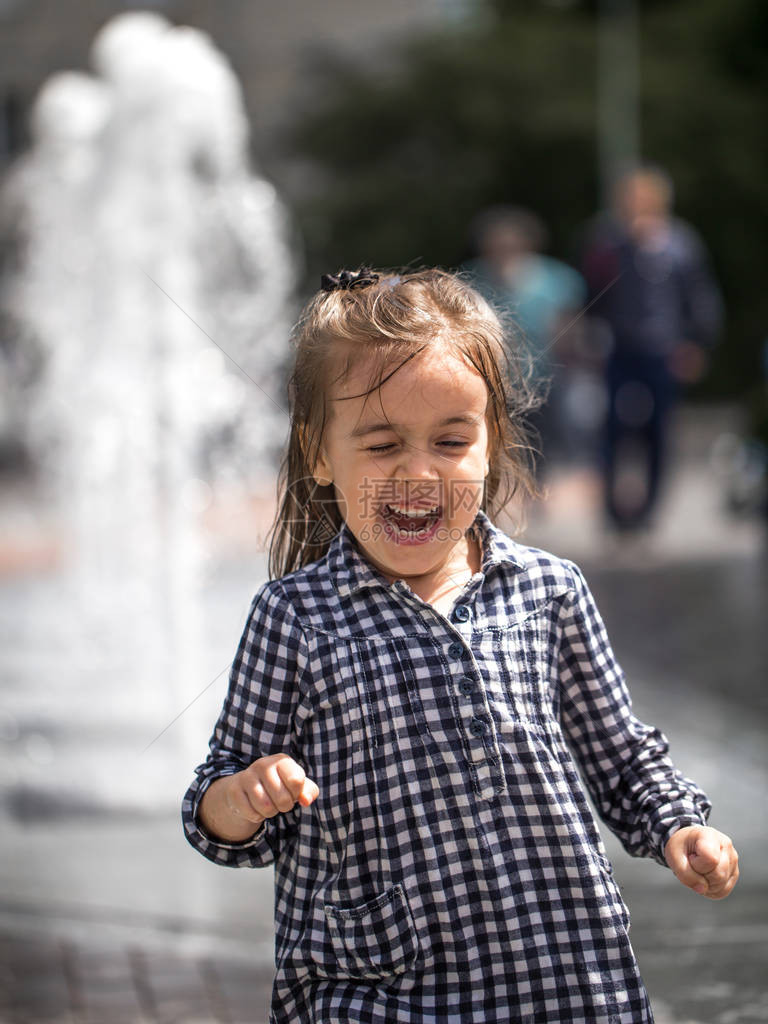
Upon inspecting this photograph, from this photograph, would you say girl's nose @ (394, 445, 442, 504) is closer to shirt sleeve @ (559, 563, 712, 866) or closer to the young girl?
the young girl

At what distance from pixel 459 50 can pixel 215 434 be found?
20.7 metres

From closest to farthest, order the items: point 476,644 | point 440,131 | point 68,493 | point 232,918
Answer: point 476,644
point 232,918
point 68,493
point 440,131

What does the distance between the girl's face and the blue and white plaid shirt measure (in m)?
0.05

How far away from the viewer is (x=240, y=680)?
1.80m

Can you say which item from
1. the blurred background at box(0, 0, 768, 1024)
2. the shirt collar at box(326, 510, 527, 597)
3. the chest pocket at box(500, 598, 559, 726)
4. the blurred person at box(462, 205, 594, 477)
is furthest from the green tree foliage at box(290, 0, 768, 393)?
A: the chest pocket at box(500, 598, 559, 726)

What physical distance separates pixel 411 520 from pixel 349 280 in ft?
1.16

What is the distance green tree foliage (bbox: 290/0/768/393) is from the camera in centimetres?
2441

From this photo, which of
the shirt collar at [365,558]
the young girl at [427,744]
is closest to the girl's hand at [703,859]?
the young girl at [427,744]

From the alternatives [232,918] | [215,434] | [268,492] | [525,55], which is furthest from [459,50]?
[232,918]

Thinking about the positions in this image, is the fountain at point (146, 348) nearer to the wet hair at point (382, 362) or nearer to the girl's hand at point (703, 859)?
the wet hair at point (382, 362)

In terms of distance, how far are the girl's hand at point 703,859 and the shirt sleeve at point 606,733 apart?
90mm

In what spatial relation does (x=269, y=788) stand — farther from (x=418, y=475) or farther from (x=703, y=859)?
(x=703, y=859)

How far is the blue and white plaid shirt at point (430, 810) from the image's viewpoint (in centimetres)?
169

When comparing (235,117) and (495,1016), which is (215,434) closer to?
(235,117)
